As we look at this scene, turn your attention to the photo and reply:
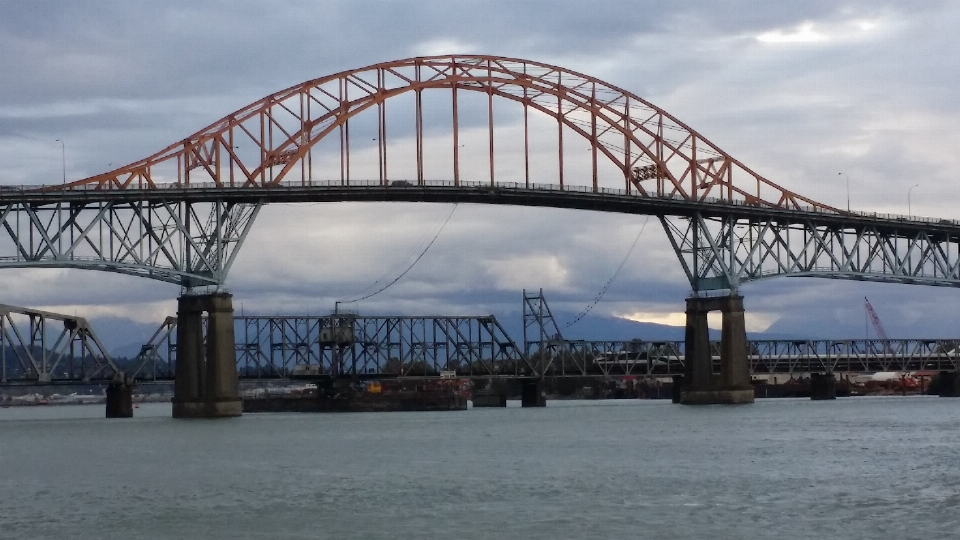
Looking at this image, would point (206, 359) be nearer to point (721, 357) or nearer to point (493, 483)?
point (721, 357)

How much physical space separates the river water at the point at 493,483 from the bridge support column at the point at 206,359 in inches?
428

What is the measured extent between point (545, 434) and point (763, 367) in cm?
10017

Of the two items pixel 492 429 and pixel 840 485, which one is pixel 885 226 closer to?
pixel 492 429

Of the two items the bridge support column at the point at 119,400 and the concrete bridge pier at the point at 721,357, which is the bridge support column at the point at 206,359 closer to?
the bridge support column at the point at 119,400

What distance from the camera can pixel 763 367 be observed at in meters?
190

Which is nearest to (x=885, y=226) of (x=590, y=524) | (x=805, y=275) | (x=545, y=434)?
(x=805, y=275)

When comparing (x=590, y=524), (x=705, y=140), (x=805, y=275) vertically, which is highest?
(x=705, y=140)

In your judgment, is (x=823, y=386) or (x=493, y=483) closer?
(x=493, y=483)

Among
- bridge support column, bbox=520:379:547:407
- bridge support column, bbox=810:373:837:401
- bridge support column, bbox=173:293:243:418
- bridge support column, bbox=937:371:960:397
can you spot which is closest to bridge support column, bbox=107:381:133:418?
bridge support column, bbox=173:293:243:418

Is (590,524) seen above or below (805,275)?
below

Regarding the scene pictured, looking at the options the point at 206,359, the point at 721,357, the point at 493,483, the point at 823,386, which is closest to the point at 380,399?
the point at 721,357

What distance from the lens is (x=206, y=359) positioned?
110 m

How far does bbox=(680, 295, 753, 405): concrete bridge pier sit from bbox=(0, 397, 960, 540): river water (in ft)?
105

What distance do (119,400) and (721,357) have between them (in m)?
55.7
